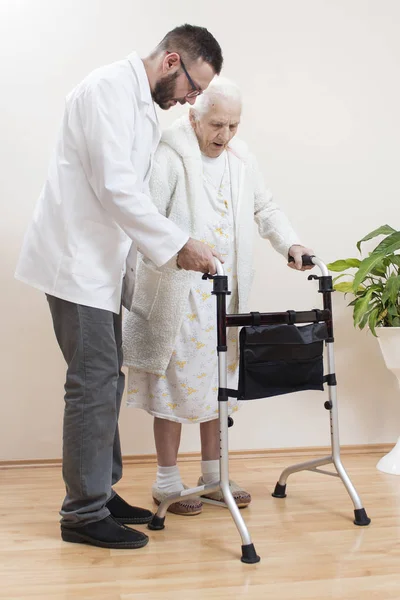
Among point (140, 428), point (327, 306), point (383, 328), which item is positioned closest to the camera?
point (327, 306)

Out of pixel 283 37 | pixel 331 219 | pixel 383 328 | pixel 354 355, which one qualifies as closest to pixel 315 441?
pixel 354 355

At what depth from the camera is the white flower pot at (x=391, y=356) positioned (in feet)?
9.33

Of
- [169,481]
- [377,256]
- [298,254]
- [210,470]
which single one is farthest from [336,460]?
[377,256]

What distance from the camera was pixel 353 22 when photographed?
3.24 meters

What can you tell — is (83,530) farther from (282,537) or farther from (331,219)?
(331,219)

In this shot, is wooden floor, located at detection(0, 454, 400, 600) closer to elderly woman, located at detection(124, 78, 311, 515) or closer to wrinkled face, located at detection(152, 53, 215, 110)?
elderly woman, located at detection(124, 78, 311, 515)

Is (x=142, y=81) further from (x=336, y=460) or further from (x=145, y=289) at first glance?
(x=336, y=460)

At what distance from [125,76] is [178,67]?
0.55 feet

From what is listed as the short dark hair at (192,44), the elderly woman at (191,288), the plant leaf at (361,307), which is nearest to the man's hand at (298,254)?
the elderly woman at (191,288)

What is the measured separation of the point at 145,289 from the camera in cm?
234

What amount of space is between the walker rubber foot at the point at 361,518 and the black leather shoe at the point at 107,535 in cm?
66

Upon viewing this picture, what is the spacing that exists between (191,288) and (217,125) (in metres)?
0.54

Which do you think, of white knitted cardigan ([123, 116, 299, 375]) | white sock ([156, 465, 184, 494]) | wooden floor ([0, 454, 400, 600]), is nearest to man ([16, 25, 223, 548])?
wooden floor ([0, 454, 400, 600])

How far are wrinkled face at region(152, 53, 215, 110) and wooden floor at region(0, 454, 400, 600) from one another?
1325 millimetres
